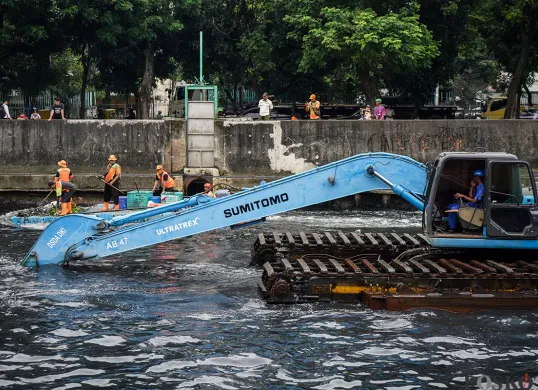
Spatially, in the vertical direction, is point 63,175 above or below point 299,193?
below

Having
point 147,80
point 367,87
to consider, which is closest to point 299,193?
point 367,87

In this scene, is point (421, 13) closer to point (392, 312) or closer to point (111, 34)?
point (111, 34)

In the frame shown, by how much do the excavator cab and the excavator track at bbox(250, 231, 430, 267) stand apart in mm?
2087

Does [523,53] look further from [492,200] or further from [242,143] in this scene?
[492,200]

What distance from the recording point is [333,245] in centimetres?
1802

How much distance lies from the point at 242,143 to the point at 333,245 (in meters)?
14.9

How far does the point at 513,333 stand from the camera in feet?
44.2

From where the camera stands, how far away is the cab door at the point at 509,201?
14.8 meters

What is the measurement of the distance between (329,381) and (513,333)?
3.49m

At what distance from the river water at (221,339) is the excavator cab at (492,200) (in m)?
1.39

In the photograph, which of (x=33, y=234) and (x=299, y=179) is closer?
(x=299, y=179)

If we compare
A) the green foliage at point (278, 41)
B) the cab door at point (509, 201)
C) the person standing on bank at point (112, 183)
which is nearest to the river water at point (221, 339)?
the cab door at point (509, 201)

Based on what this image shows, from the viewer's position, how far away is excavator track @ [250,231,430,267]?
17.8 m

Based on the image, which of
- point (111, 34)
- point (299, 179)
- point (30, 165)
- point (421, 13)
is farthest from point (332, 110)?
point (299, 179)
